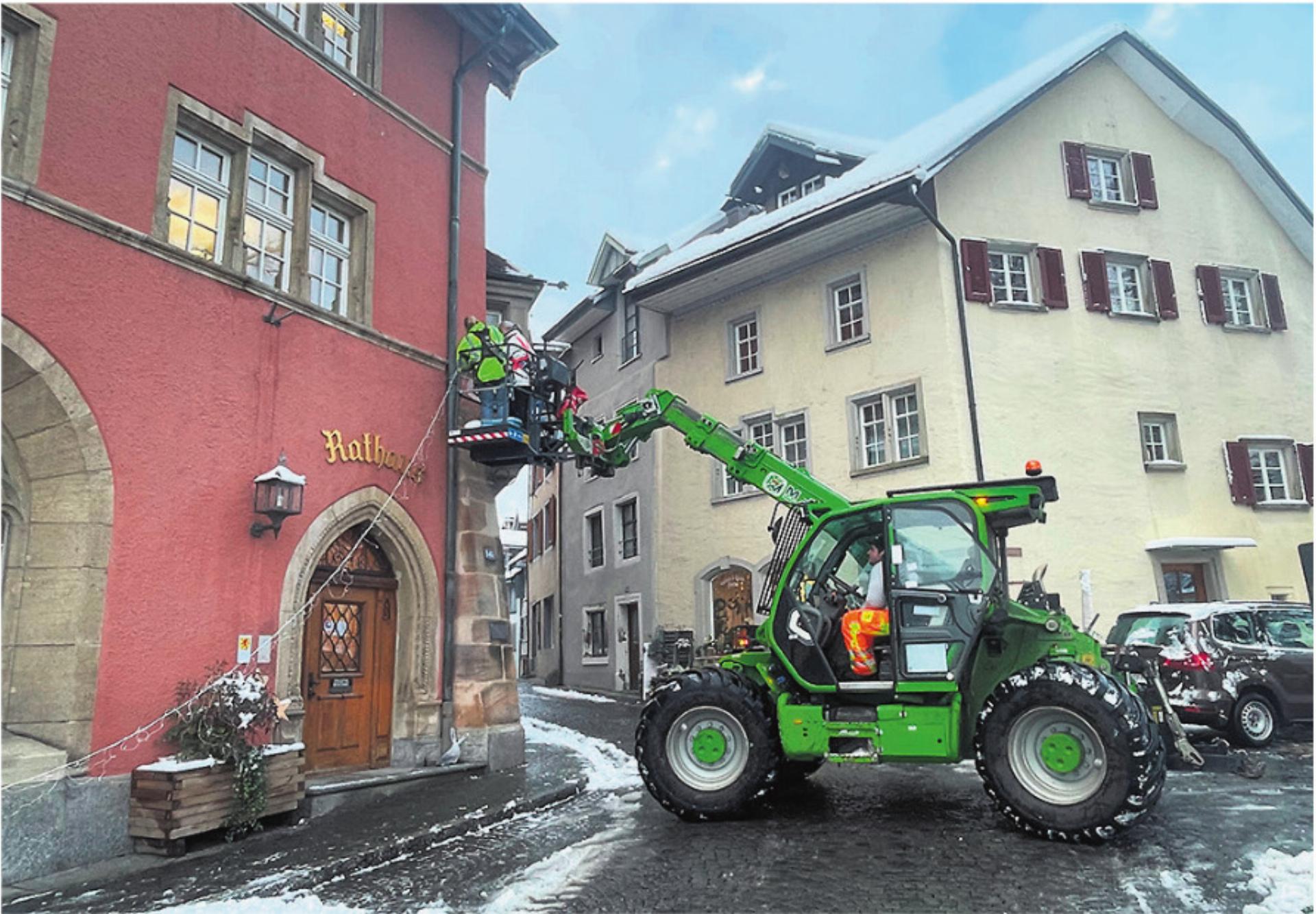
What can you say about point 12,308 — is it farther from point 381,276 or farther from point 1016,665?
point 1016,665

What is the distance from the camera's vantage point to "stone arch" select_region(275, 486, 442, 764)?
9.08 m

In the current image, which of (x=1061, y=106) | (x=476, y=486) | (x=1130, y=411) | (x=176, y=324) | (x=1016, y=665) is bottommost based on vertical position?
(x=1016, y=665)

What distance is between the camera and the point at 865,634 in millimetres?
7066

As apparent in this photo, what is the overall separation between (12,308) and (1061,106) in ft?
59.1

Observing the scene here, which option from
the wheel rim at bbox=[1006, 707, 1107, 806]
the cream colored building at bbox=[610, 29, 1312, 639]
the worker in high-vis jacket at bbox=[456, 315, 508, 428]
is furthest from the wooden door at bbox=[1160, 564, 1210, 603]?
the worker in high-vis jacket at bbox=[456, 315, 508, 428]

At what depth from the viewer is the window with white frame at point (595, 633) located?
23312mm

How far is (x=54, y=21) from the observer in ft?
23.1

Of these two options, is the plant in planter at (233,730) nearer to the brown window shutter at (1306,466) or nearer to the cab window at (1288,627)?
the cab window at (1288,627)

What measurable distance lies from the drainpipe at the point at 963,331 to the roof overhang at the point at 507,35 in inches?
266

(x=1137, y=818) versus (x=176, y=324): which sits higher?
(x=176, y=324)

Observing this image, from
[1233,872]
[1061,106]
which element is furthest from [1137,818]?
[1061,106]

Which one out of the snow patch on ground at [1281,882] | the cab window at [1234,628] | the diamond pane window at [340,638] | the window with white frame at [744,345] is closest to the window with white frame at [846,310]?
the window with white frame at [744,345]

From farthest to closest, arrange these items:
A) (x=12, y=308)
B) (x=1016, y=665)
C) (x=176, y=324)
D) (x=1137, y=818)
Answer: (x=176, y=324) → (x=1016, y=665) → (x=12, y=308) → (x=1137, y=818)

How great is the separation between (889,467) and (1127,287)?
5903 millimetres
